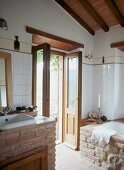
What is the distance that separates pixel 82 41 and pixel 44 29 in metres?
1.12

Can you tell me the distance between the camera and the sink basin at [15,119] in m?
1.89

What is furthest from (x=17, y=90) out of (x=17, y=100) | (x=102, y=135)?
(x=102, y=135)

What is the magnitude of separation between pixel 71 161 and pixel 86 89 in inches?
65.2

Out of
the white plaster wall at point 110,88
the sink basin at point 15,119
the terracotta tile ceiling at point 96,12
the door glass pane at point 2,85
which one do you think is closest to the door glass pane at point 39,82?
the sink basin at point 15,119

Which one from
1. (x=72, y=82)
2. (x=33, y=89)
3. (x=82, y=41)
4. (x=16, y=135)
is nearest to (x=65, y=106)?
(x=72, y=82)

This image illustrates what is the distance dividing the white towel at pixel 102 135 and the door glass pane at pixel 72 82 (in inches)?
37.6

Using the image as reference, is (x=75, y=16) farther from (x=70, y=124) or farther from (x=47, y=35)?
(x=70, y=124)

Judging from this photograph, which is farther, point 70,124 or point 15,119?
point 70,124

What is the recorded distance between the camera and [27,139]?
6.56 feet

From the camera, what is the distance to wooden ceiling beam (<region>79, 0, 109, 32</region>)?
306cm

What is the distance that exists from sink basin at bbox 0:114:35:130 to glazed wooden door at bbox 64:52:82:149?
1495mm

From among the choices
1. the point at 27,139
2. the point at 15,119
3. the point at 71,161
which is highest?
the point at 15,119

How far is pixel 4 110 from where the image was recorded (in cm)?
236

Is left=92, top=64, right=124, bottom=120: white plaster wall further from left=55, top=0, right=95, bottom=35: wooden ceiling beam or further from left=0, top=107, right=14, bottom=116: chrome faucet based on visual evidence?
left=0, top=107, right=14, bottom=116: chrome faucet
